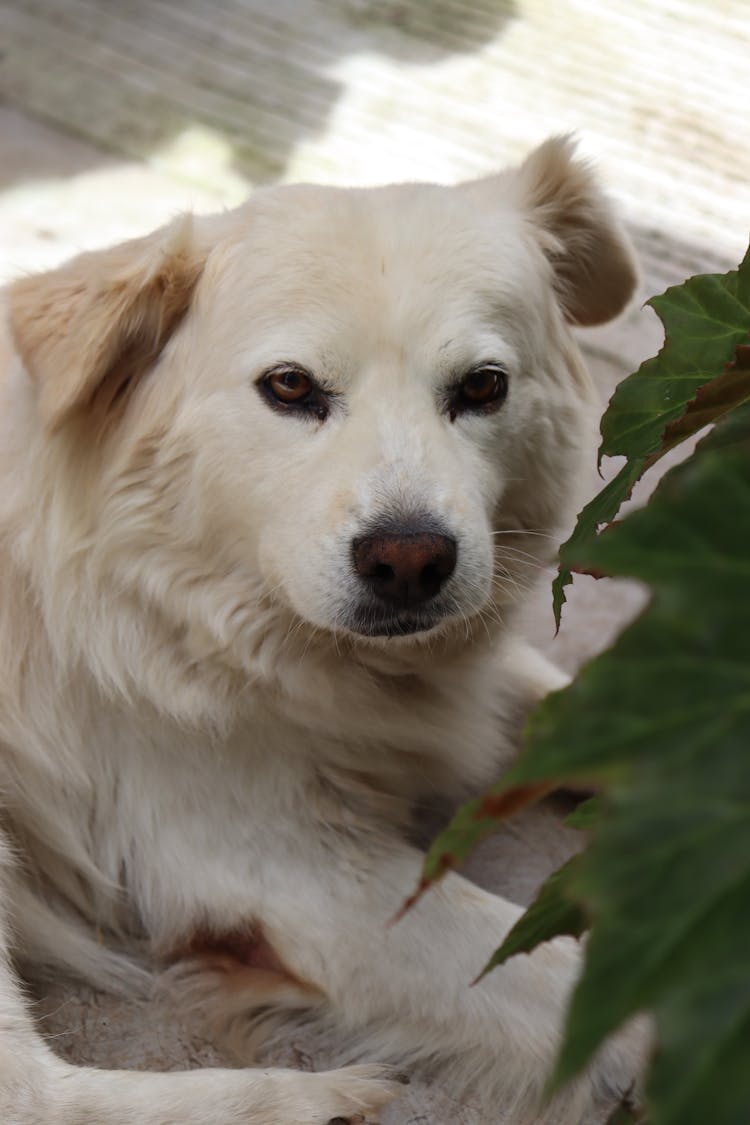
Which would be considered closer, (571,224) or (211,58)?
(571,224)

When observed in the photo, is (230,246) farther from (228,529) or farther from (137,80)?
(137,80)

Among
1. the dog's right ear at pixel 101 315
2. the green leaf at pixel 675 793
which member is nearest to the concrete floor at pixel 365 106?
the dog's right ear at pixel 101 315

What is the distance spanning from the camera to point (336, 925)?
1955 mm

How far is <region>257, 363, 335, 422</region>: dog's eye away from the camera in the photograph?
5.91 ft

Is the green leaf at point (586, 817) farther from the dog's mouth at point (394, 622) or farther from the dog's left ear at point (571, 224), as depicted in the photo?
the dog's left ear at point (571, 224)

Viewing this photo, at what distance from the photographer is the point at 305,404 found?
1.82 metres

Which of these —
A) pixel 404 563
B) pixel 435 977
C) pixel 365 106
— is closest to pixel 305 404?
pixel 404 563

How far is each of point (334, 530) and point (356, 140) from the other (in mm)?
3272

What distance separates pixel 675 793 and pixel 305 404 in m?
1.35

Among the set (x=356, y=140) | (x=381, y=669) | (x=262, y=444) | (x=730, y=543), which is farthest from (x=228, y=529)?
(x=356, y=140)

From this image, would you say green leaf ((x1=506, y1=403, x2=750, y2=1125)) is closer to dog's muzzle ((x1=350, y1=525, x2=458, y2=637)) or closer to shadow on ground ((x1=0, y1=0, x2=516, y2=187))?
dog's muzzle ((x1=350, y1=525, x2=458, y2=637))

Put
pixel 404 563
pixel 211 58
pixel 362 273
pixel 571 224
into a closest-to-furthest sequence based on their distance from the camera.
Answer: pixel 404 563 → pixel 362 273 → pixel 571 224 → pixel 211 58

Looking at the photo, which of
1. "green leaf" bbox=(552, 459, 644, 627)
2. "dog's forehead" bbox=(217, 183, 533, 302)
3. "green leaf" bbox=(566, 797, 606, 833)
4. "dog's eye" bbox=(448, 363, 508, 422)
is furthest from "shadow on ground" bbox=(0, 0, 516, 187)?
"green leaf" bbox=(566, 797, 606, 833)

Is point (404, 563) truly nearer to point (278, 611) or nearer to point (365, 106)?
point (278, 611)
